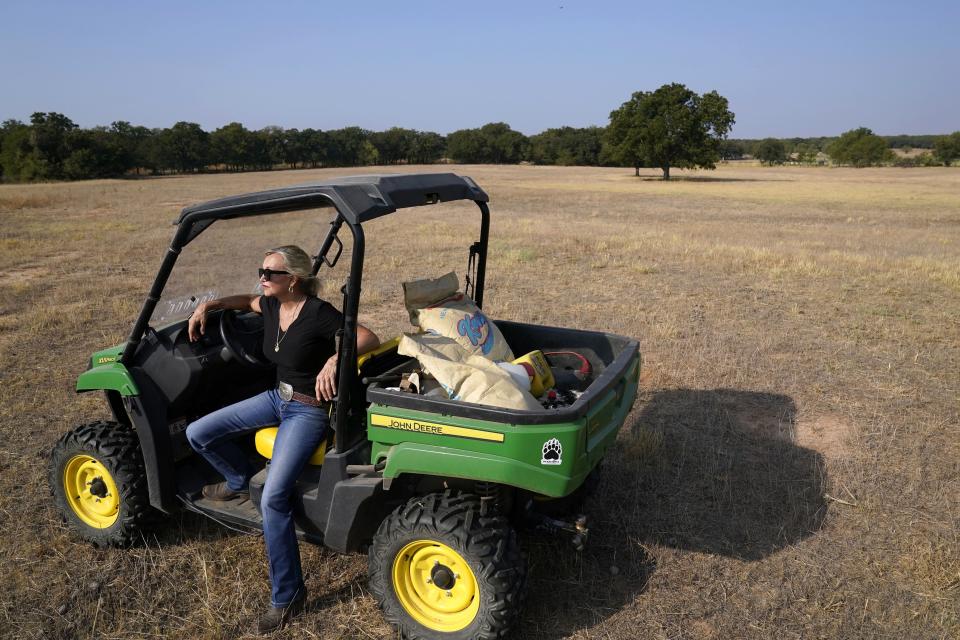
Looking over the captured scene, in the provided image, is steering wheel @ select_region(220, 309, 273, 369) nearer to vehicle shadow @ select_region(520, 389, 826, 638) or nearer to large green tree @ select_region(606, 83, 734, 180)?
vehicle shadow @ select_region(520, 389, 826, 638)

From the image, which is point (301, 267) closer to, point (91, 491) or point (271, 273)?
point (271, 273)

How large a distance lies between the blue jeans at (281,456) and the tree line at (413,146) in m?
52.9

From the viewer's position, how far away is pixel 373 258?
13250 millimetres

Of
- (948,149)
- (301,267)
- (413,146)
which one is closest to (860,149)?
(948,149)

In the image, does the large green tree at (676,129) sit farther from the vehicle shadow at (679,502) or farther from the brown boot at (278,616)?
the brown boot at (278,616)

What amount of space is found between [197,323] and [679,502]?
123 inches

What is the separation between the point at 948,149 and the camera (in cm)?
7506

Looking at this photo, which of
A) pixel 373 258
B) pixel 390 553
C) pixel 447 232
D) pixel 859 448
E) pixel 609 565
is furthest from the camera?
pixel 447 232

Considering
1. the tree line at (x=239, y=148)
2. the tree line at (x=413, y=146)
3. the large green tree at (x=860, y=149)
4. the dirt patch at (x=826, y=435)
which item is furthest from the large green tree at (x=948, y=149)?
the dirt patch at (x=826, y=435)

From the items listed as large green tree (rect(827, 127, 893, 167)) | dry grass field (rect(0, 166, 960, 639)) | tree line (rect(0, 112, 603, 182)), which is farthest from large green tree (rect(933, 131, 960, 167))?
dry grass field (rect(0, 166, 960, 639))

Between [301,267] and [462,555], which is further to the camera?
[301,267]

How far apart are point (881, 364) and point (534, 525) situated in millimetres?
5060

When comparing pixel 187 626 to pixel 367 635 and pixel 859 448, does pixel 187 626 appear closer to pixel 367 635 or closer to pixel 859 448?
pixel 367 635

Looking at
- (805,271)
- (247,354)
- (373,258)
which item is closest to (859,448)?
(247,354)
